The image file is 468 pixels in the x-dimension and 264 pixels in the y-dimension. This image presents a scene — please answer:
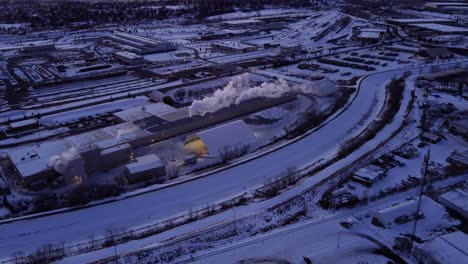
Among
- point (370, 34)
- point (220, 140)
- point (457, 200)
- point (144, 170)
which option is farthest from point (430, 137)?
point (370, 34)

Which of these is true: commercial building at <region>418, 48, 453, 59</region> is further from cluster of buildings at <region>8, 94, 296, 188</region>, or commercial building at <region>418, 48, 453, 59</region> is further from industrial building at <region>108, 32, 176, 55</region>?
industrial building at <region>108, 32, 176, 55</region>

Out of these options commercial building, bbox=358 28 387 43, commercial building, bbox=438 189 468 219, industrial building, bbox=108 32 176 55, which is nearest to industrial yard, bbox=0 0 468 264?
commercial building, bbox=438 189 468 219

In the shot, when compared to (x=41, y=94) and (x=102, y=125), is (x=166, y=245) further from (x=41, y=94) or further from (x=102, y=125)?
(x=41, y=94)

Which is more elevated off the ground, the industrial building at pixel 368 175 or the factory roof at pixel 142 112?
the factory roof at pixel 142 112

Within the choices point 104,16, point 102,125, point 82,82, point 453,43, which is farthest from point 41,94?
point 104,16

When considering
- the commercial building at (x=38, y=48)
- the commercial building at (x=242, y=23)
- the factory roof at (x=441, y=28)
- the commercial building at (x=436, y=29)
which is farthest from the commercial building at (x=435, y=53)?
the commercial building at (x=38, y=48)

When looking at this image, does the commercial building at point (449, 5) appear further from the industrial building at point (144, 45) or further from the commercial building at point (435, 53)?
the industrial building at point (144, 45)
